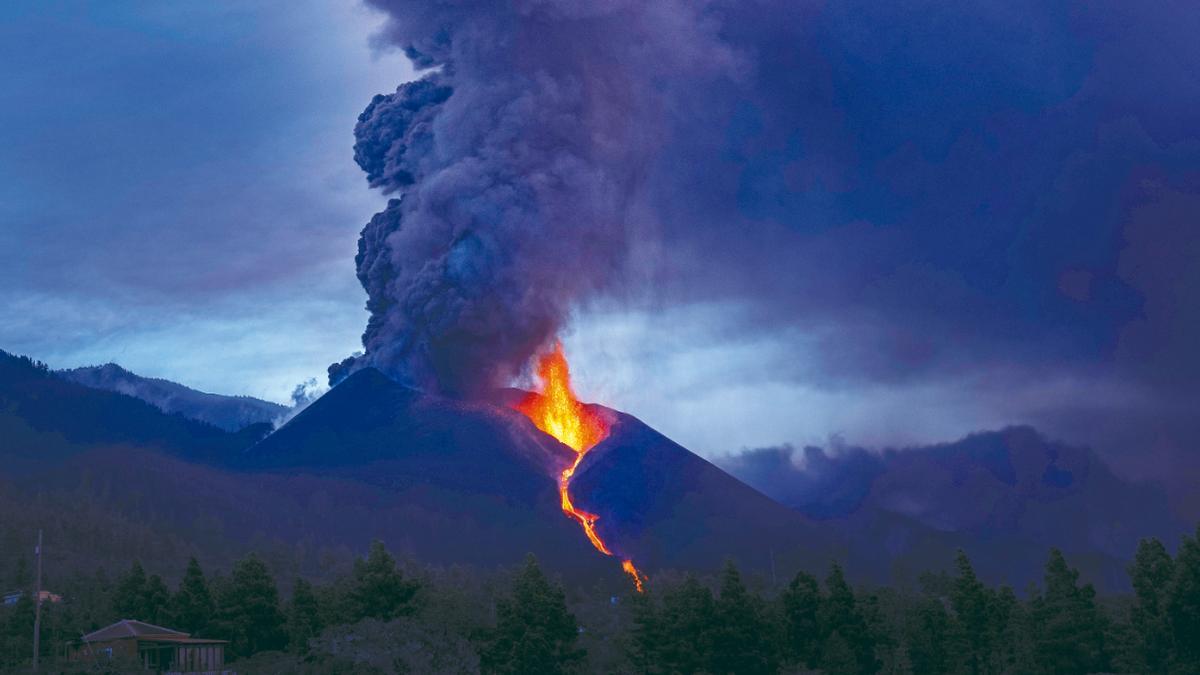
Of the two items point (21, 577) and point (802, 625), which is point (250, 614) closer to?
point (21, 577)

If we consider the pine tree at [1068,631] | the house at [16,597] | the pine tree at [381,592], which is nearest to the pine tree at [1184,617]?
the pine tree at [1068,631]

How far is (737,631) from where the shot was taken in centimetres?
5891

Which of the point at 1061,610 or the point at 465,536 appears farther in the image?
the point at 465,536

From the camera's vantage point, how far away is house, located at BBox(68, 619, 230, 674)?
5125 centimetres

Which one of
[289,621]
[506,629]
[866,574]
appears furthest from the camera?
[866,574]

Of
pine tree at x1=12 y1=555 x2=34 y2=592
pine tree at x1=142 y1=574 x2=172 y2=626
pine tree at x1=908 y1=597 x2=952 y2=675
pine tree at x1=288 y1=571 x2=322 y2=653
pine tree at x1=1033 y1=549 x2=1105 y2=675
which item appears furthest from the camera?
pine tree at x1=12 y1=555 x2=34 y2=592

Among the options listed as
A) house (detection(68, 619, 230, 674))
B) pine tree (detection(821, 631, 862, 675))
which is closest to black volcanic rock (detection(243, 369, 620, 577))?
pine tree (detection(821, 631, 862, 675))

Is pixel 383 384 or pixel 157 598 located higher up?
pixel 383 384

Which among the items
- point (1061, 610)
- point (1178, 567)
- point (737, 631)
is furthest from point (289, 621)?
point (1178, 567)

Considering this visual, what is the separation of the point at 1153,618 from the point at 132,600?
47.3 metres

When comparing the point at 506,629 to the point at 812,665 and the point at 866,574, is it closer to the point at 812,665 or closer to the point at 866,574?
the point at 812,665

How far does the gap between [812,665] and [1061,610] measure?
1246 cm

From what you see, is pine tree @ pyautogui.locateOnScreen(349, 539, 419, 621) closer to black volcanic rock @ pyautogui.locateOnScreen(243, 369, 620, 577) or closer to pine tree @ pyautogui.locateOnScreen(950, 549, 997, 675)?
pine tree @ pyautogui.locateOnScreen(950, 549, 997, 675)

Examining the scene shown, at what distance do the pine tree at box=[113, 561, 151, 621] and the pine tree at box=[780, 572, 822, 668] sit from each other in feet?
98.7
